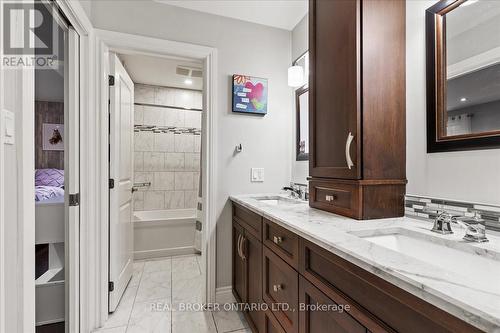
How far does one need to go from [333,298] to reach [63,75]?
200 cm

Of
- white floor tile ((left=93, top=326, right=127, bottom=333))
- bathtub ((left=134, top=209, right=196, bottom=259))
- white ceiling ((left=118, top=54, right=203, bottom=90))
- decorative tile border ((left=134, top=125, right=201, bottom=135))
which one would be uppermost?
white ceiling ((left=118, top=54, right=203, bottom=90))

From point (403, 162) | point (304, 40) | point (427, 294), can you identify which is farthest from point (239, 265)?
point (304, 40)

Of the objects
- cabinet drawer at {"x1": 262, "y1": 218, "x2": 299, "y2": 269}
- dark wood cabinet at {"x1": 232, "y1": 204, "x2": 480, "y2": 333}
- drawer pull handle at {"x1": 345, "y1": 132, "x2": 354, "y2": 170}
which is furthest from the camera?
drawer pull handle at {"x1": 345, "y1": 132, "x2": 354, "y2": 170}

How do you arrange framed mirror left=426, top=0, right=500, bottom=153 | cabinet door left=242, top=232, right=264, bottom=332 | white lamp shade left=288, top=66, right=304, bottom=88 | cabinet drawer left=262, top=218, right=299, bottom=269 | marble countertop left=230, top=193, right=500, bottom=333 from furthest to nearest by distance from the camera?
1. white lamp shade left=288, top=66, right=304, bottom=88
2. cabinet door left=242, top=232, right=264, bottom=332
3. cabinet drawer left=262, top=218, right=299, bottom=269
4. framed mirror left=426, top=0, right=500, bottom=153
5. marble countertop left=230, top=193, right=500, bottom=333

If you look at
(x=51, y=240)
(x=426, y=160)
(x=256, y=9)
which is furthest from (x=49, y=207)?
(x=426, y=160)

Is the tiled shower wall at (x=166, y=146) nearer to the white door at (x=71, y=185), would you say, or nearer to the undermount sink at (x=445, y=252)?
the white door at (x=71, y=185)

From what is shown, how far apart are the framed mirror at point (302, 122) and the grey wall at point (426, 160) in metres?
0.86

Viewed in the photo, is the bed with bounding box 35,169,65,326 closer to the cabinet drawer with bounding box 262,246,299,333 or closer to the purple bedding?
the purple bedding

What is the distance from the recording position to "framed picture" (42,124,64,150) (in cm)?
151

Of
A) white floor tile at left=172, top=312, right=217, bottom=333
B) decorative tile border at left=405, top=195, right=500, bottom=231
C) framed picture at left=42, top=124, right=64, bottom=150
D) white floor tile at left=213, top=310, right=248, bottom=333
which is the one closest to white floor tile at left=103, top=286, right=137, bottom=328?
white floor tile at left=172, top=312, right=217, bottom=333

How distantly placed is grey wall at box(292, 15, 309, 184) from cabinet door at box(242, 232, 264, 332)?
75 cm

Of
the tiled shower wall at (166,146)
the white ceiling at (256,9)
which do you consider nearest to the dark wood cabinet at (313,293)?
the white ceiling at (256,9)

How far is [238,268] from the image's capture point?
1915 millimetres

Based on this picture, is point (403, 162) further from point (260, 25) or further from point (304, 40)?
point (260, 25)
